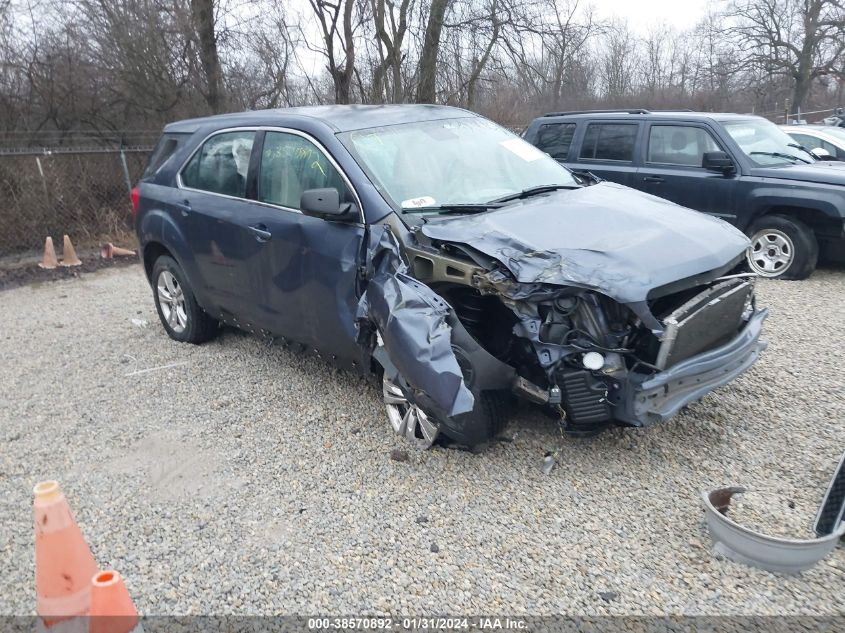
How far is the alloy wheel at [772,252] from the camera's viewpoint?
753cm

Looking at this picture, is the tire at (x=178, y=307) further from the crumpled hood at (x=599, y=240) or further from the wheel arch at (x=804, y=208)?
the wheel arch at (x=804, y=208)

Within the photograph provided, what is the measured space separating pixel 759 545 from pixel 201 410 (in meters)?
3.56

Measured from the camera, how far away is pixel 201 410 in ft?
15.7

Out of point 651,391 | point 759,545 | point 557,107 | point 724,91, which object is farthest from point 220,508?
point 724,91

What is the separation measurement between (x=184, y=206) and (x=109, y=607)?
3784 mm

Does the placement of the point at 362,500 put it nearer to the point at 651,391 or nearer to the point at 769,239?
the point at 651,391

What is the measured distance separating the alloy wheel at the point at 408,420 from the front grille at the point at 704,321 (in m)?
1.30

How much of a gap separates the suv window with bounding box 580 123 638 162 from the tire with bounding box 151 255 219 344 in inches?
211

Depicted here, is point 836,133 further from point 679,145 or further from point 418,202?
point 418,202

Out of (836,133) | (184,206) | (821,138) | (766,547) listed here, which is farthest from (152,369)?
(836,133)

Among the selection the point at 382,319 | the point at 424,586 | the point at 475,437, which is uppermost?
Answer: the point at 382,319

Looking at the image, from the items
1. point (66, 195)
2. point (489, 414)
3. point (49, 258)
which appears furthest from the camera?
point (66, 195)

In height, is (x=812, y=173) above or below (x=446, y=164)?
below

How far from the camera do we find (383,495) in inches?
141
